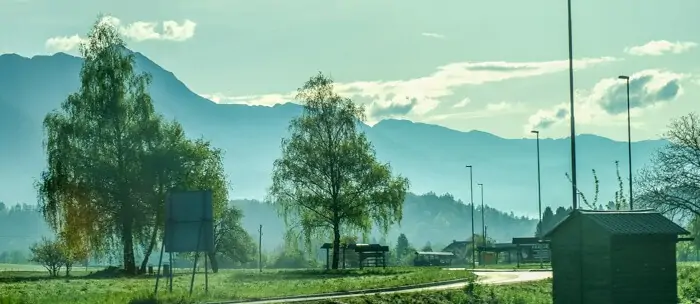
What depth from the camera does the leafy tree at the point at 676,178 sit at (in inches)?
2534

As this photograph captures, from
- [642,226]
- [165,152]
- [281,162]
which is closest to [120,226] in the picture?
[165,152]

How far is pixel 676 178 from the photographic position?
6506cm

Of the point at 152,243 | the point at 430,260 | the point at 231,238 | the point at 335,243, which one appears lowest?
the point at 430,260

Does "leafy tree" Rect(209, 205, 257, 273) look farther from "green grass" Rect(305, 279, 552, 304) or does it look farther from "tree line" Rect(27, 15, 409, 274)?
"green grass" Rect(305, 279, 552, 304)

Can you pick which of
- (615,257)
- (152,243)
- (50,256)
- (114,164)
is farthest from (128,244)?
(615,257)

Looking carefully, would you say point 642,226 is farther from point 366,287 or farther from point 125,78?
point 125,78

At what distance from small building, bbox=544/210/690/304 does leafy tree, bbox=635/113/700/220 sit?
87.4 ft

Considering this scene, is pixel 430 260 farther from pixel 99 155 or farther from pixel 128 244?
Answer: pixel 99 155

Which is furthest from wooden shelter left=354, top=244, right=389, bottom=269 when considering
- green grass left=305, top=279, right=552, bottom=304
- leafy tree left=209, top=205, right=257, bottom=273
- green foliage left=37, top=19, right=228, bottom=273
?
green grass left=305, top=279, right=552, bottom=304

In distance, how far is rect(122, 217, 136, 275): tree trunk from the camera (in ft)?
223

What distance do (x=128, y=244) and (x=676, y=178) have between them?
1398 inches

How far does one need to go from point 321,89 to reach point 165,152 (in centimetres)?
2067

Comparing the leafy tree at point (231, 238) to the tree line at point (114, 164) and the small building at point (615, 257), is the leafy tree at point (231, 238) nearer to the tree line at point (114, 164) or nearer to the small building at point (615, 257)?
the tree line at point (114, 164)

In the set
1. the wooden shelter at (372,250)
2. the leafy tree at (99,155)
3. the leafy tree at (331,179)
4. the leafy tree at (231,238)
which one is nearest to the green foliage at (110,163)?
the leafy tree at (99,155)
